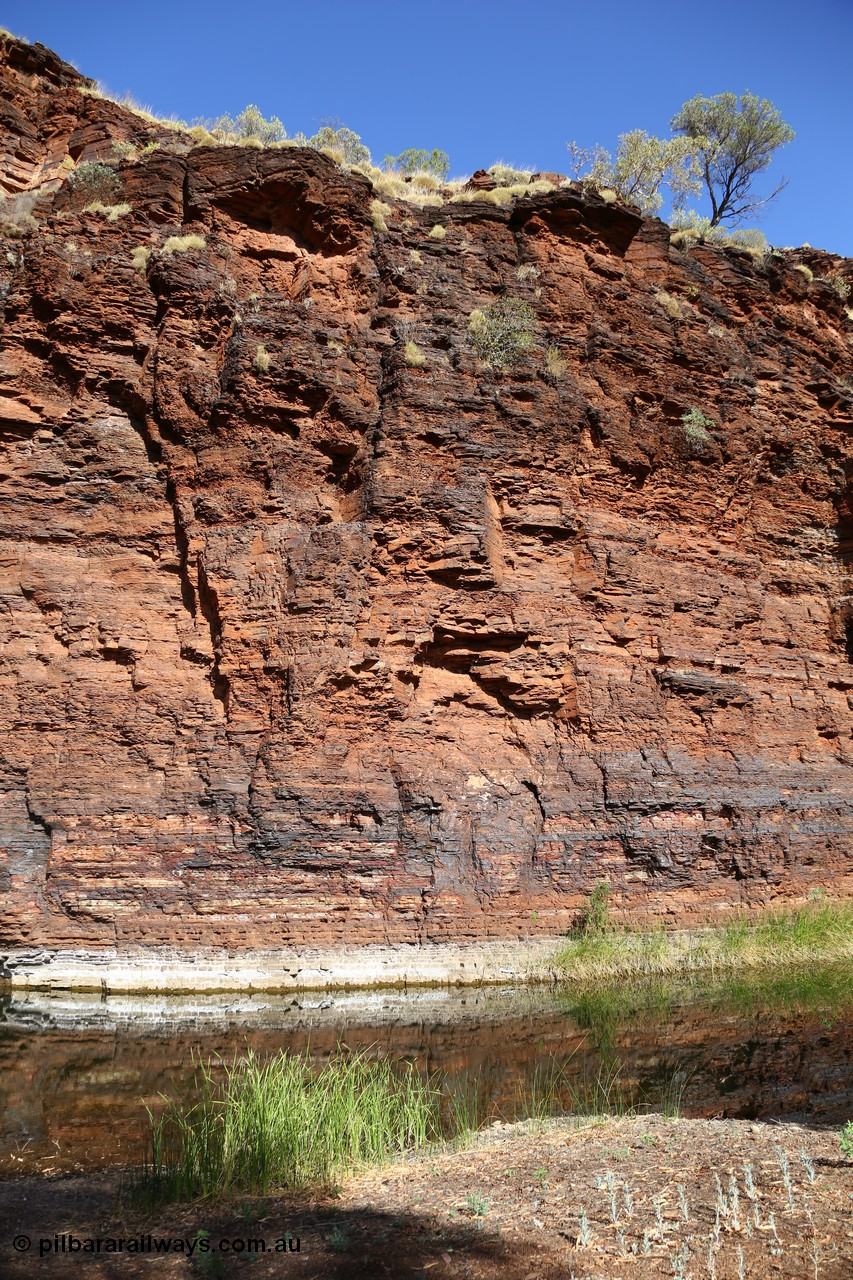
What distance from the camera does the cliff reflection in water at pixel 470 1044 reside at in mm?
8148

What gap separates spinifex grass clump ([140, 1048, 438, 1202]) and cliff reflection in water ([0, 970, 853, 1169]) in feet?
4.55

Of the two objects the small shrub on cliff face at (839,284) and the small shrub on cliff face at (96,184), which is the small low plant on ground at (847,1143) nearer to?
the small shrub on cliff face at (96,184)

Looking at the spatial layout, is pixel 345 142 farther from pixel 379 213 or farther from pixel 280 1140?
pixel 280 1140

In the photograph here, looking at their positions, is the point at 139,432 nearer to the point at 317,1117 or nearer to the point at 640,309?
the point at 640,309

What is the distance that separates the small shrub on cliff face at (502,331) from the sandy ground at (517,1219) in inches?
577

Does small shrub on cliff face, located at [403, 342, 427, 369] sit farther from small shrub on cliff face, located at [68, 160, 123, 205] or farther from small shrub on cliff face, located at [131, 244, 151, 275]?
small shrub on cliff face, located at [68, 160, 123, 205]

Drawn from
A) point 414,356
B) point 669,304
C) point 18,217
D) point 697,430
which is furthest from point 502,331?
point 18,217

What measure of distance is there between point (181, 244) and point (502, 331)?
21.7ft

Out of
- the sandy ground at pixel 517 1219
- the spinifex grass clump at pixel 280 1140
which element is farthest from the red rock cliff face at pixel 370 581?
the sandy ground at pixel 517 1219

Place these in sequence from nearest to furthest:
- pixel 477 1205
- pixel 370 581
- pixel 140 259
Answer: pixel 477 1205 → pixel 370 581 → pixel 140 259

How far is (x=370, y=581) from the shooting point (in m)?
15.7

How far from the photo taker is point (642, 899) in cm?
1466

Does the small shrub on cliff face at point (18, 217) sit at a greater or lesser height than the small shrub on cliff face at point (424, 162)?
lesser

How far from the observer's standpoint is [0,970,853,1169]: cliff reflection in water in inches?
321
